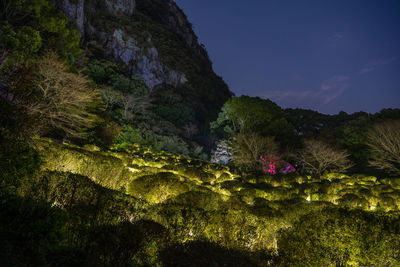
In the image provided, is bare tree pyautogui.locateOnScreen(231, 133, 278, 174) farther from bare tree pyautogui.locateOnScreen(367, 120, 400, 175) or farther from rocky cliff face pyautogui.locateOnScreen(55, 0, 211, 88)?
Result: rocky cliff face pyautogui.locateOnScreen(55, 0, 211, 88)

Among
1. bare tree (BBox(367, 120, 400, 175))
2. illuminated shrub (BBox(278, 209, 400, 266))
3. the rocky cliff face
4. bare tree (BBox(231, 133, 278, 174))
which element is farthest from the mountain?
illuminated shrub (BBox(278, 209, 400, 266))

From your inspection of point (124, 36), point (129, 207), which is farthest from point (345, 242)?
point (124, 36)

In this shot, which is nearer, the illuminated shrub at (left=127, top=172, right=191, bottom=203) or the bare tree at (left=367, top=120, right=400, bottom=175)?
the illuminated shrub at (left=127, top=172, right=191, bottom=203)

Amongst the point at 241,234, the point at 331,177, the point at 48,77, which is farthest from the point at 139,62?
the point at 241,234

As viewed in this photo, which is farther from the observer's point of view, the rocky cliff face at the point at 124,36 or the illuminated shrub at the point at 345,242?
the rocky cliff face at the point at 124,36

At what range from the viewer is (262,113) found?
29703 millimetres

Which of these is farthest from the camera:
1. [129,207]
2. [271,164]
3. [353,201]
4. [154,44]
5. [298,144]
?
[154,44]

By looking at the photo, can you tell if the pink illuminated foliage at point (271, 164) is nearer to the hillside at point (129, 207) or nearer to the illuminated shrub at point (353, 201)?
the hillside at point (129, 207)

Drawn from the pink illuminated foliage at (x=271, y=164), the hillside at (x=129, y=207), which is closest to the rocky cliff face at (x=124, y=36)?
the hillside at (x=129, y=207)

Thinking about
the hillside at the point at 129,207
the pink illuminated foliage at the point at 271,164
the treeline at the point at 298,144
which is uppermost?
the treeline at the point at 298,144

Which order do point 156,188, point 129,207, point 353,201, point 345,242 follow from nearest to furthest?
1. point 345,242
2. point 129,207
3. point 156,188
4. point 353,201

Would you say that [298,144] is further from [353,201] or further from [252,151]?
[353,201]

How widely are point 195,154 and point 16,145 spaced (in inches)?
1114

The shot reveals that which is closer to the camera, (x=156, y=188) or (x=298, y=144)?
(x=156, y=188)
